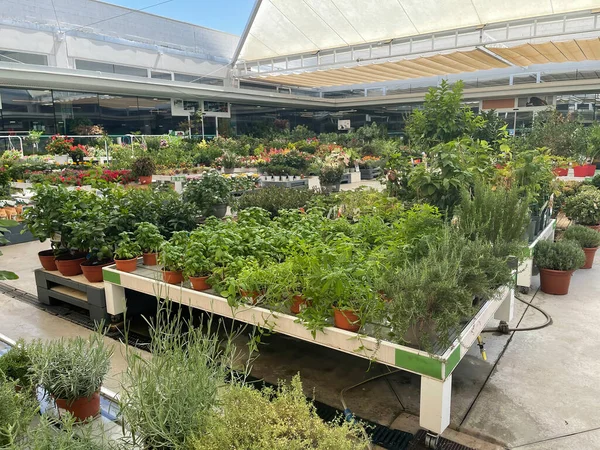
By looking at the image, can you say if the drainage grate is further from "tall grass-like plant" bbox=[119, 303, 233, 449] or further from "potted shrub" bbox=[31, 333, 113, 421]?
"potted shrub" bbox=[31, 333, 113, 421]

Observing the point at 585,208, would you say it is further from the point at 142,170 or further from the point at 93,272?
the point at 142,170

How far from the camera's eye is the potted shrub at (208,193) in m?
5.41

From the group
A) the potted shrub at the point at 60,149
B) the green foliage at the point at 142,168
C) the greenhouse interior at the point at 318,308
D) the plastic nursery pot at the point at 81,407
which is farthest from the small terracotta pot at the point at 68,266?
the potted shrub at the point at 60,149

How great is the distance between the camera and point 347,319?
103 inches

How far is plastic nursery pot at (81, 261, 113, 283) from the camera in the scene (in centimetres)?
402

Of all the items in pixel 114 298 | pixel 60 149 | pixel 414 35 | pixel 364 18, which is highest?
pixel 364 18

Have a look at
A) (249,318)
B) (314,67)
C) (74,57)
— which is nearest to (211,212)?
(249,318)

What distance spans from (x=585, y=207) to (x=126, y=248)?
6.15 metres

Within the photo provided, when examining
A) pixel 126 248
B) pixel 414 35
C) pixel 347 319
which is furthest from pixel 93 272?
pixel 414 35

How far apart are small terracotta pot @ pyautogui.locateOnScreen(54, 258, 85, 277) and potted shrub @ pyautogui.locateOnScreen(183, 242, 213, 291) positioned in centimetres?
142

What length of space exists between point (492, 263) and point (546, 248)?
2.45m

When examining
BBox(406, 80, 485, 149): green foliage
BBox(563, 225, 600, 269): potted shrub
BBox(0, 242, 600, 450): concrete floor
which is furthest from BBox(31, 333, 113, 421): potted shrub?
BBox(563, 225, 600, 269): potted shrub

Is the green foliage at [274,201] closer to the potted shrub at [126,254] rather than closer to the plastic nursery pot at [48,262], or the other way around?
the potted shrub at [126,254]

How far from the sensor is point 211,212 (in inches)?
219
